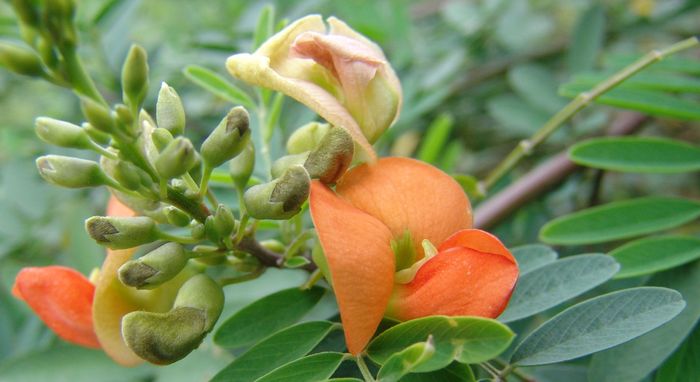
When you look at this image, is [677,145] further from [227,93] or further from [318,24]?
[227,93]

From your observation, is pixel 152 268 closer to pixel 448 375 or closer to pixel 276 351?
pixel 276 351

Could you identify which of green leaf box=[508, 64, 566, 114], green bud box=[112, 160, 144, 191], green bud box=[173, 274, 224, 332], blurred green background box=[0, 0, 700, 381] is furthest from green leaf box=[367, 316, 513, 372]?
green leaf box=[508, 64, 566, 114]

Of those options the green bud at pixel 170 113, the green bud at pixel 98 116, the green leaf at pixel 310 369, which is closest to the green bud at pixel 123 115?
the green bud at pixel 98 116

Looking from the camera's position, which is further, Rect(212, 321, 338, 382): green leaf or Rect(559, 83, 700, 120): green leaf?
Rect(559, 83, 700, 120): green leaf

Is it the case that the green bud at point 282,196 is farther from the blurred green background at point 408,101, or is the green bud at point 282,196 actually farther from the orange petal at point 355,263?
the blurred green background at point 408,101

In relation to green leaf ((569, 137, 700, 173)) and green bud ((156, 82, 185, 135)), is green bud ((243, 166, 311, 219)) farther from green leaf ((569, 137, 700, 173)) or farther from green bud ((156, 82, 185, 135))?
green leaf ((569, 137, 700, 173))

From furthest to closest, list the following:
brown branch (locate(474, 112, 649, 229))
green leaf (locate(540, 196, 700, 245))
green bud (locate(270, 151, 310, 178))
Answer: brown branch (locate(474, 112, 649, 229)) → green leaf (locate(540, 196, 700, 245)) → green bud (locate(270, 151, 310, 178))

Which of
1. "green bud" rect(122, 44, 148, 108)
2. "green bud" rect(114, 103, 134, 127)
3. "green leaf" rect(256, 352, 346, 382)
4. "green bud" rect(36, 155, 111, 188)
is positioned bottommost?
"green leaf" rect(256, 352, 346, 382)

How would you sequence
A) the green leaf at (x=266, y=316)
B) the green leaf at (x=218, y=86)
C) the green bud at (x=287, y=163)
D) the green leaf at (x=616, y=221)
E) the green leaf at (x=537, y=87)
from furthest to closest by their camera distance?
the green leaf at (x=537, y=87) → the green leaf at (x=218, y=86) → the green leaf at (x=616, y=221) → the green leaf at (x=266, y=316) → the green bud at (x=287, y=163)
